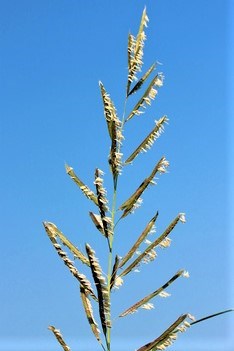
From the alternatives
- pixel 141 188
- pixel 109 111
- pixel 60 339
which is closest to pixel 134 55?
pixel 109 111

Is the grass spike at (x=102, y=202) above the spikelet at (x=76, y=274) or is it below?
above

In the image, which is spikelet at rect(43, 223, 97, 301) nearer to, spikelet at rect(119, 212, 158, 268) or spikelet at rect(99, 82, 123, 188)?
spikelet at rect(119, 212, 158, 268)

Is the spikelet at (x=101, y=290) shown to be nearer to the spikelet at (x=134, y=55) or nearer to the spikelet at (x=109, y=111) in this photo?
the spikelet at (x=109, y=111)

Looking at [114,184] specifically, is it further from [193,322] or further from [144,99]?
[193,322]

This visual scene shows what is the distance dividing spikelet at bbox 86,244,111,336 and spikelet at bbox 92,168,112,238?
0.45 m

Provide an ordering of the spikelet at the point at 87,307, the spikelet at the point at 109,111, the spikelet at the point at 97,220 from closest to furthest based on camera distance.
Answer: the spikelet at the point at 87,307
the spikelet at the point at 97,220
the spikelet at the point at 109,111

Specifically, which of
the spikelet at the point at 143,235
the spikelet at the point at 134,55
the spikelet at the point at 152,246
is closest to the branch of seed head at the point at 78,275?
the spikelet at the point at 152,246

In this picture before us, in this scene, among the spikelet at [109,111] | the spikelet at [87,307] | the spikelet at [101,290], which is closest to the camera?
the spikelet at [101,290]

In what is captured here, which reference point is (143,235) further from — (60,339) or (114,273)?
(60,339)

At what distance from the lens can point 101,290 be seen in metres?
4.38

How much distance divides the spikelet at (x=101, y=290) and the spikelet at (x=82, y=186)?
662 millimetres

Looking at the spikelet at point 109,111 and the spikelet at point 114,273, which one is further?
the spikelet at point 109,111

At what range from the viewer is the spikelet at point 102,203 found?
4.68 meters

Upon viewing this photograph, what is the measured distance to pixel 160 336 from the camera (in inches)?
174
